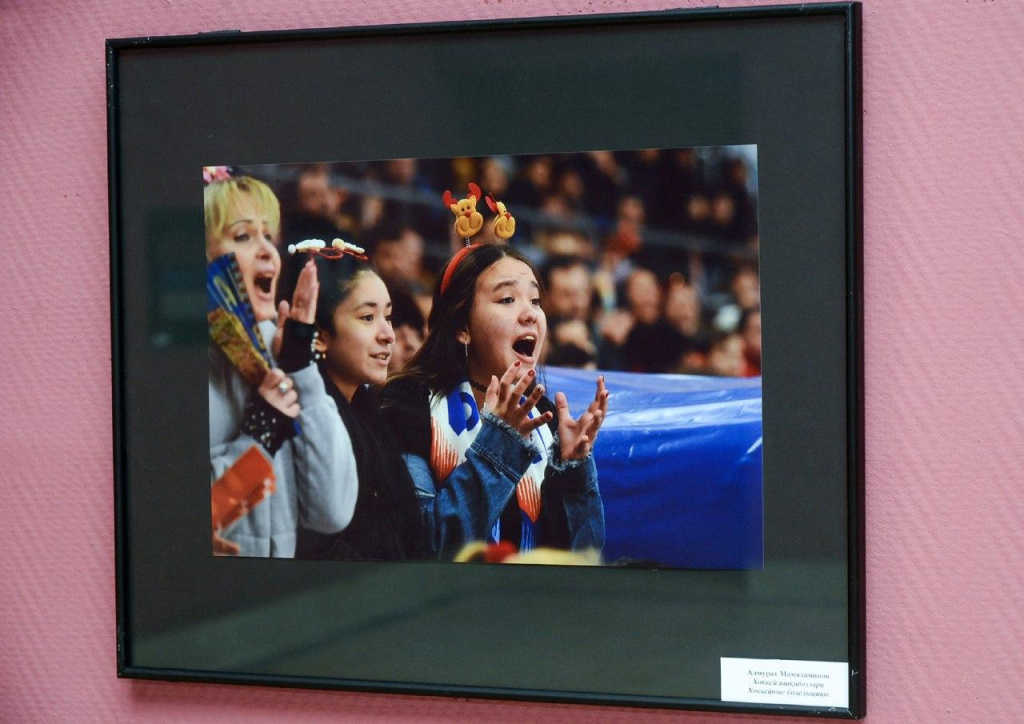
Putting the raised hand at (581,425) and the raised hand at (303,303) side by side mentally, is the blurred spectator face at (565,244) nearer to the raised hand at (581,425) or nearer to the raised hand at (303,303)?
the raised hand at (581,425)

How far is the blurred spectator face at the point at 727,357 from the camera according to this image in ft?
3.02

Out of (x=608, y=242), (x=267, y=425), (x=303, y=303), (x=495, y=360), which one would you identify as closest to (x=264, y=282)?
(x=303, y=303)

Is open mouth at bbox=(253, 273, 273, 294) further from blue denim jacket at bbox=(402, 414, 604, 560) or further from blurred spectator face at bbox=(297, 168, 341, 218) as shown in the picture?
blue denim jacket at bbox=(402, 414, 604, 560)

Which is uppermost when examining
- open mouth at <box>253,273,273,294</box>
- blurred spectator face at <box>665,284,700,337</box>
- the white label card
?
open mouth at <box>253,273,273,294</box>

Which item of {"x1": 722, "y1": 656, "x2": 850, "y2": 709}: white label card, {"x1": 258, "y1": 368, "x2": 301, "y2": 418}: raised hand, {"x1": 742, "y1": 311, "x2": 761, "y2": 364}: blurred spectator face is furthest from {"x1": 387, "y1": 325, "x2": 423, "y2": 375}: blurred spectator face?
{"x1": 722, "y1": 656, "x2": 850, "y2": 709}: white label card

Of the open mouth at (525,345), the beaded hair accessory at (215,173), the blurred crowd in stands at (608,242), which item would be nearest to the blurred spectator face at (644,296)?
the blurred crowd in stands at (608,242)

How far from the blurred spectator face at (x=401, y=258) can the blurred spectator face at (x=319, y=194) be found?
0.21 feet

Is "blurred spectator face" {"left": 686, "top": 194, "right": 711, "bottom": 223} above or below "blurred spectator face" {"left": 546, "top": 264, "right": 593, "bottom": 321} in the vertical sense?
above

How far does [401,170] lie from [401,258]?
0.29 ft

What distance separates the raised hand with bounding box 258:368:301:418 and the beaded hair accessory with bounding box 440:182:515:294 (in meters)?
0.19

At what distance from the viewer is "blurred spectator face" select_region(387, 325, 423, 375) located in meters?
0.97

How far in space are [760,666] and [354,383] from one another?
0.49 meters

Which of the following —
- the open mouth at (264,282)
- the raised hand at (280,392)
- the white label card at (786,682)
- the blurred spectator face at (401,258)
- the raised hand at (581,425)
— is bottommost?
the white label card at (786,682)

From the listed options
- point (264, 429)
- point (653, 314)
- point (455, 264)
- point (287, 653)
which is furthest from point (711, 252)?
point (287, 653)
